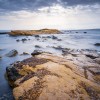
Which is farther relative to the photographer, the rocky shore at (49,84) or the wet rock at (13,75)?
the wet rock at (13,75)

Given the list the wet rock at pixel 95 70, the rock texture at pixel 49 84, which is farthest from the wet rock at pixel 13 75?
the wet rock at pixel 95 70

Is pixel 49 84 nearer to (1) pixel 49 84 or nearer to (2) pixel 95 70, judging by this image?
(1) pixel 49 84

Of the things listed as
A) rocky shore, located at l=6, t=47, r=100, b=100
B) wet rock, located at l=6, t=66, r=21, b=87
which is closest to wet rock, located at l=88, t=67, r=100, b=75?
rocky shore, located at l=6, t=47, r=100, b=100

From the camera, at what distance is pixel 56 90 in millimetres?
8648

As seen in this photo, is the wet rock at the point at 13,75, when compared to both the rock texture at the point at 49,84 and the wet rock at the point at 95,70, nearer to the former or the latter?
the rock texture at the point at 49,84

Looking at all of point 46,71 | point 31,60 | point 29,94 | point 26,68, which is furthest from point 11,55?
point 29,94

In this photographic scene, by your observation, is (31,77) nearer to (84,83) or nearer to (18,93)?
(18,93)


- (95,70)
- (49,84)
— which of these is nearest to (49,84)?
(49,84)

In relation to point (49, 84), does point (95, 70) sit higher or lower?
lower

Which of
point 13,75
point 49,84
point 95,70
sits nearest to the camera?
point 49,84

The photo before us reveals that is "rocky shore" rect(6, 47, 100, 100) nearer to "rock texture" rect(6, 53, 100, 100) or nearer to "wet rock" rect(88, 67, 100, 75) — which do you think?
"rock texture" rect(6, 53, 100, 100)

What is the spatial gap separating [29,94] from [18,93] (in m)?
0.75

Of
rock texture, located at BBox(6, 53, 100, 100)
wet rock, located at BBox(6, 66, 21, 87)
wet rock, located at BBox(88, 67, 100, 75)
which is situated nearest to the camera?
rock texture, located at BBox(6, 53, 100, 100)

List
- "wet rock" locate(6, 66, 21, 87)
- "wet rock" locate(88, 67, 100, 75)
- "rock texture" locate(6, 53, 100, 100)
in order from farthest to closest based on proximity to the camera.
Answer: "wet rock" locate(88, 67, 100, 75)
"wet rock" locate(6, 66, 21, 87)
"rock texture" locate(6, 53, 100, 100)
